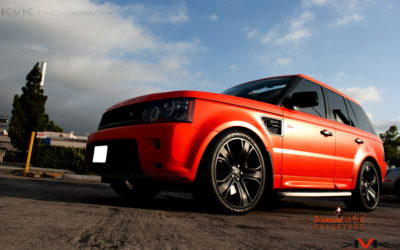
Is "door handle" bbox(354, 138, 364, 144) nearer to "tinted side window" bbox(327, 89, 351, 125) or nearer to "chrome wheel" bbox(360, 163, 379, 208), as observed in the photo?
"tinted side window" bbox(327, 89, 351, 125)

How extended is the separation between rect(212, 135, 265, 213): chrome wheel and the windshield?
847 mm

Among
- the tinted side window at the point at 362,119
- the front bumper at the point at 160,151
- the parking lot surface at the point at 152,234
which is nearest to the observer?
the parking lot surface at the point at 152,234

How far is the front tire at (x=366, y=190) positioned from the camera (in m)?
4.31

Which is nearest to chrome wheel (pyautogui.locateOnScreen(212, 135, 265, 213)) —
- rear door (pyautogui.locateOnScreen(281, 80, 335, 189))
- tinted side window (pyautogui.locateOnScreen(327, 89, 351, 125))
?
rear door (pyautogui.locateOnScreen(281, 80, 335, 189))

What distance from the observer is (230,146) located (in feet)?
9.07

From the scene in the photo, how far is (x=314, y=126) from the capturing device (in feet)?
11.7

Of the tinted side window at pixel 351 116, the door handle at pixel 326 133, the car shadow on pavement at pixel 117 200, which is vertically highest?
the tinted side window at pixel 351 116

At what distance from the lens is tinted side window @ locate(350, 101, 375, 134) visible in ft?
16.1

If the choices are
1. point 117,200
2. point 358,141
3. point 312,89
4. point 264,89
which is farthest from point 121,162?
point 358,141

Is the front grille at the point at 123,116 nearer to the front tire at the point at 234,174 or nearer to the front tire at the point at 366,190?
the front tire at the point at 234,174

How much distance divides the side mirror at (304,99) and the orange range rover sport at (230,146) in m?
0.01

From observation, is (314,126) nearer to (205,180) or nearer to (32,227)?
(205,180)

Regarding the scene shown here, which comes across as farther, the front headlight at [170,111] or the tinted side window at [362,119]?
the tinted side window at [362,119]

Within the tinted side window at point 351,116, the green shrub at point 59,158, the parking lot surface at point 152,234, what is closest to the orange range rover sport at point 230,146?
the parking lot surface at point 152,234
